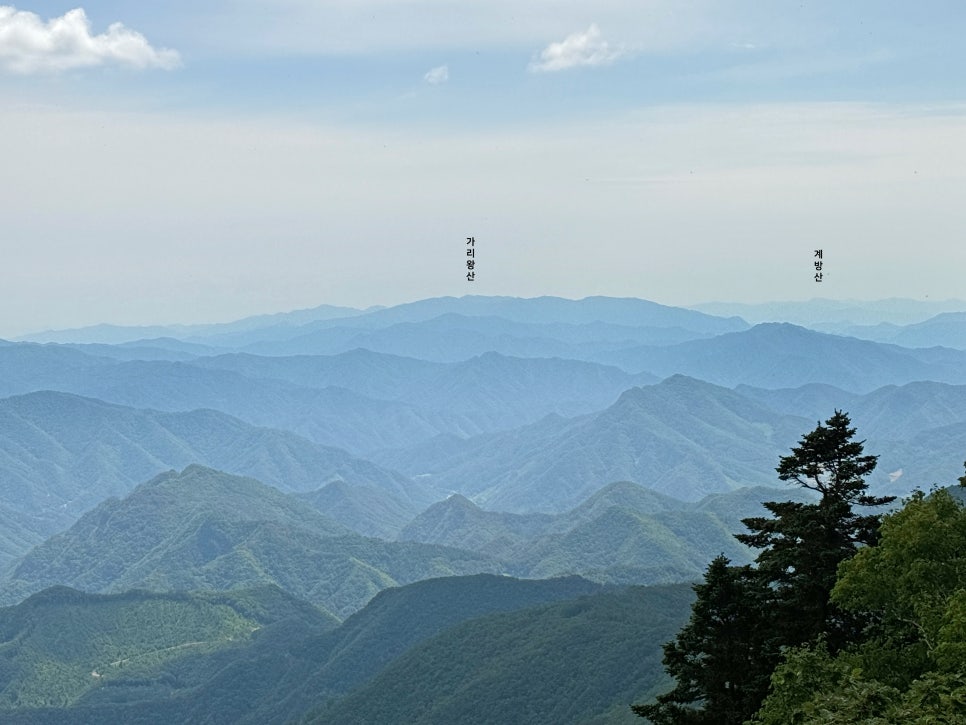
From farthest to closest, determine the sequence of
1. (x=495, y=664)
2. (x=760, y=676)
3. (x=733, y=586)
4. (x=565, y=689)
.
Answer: (x=495, y=664) < (x=565, y=689) < (x=733, y=586) < (x=760, y=676)

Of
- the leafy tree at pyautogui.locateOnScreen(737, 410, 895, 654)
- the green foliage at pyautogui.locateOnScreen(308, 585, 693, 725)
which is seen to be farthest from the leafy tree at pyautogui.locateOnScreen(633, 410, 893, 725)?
the green foliage at pyautogui.locateOnScreen(308, 585, 693, 725)

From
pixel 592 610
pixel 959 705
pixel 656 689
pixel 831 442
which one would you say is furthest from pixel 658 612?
pixel 959 705

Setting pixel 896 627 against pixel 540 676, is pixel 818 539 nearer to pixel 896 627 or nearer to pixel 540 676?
pixel 896 627

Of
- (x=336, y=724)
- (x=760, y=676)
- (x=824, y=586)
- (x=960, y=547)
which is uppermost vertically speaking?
(x=960, y=547)

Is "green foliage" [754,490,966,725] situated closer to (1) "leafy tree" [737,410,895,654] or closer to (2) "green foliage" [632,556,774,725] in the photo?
(1) "leafy tree" [737,410,895,654]

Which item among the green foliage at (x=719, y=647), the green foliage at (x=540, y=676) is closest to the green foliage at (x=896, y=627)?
the green foliage at (x=719, y=647)

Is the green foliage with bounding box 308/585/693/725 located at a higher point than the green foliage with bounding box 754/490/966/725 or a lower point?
lower

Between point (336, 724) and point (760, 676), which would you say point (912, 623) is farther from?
point (336, 724)

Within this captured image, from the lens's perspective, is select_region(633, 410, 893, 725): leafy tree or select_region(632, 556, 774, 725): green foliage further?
select_region(632, 556, 774, 725): green foliage

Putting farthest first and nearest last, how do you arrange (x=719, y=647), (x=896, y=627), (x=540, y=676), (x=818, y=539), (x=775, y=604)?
(x=540, y=676)
(x=719, y=647)
(x=775, y=604)
(x=818, y=539)
(x=896, y=627)

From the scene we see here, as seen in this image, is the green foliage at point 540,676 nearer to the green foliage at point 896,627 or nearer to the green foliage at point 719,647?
the green foliage at point 719,647

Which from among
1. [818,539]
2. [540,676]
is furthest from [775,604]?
[540,676]
